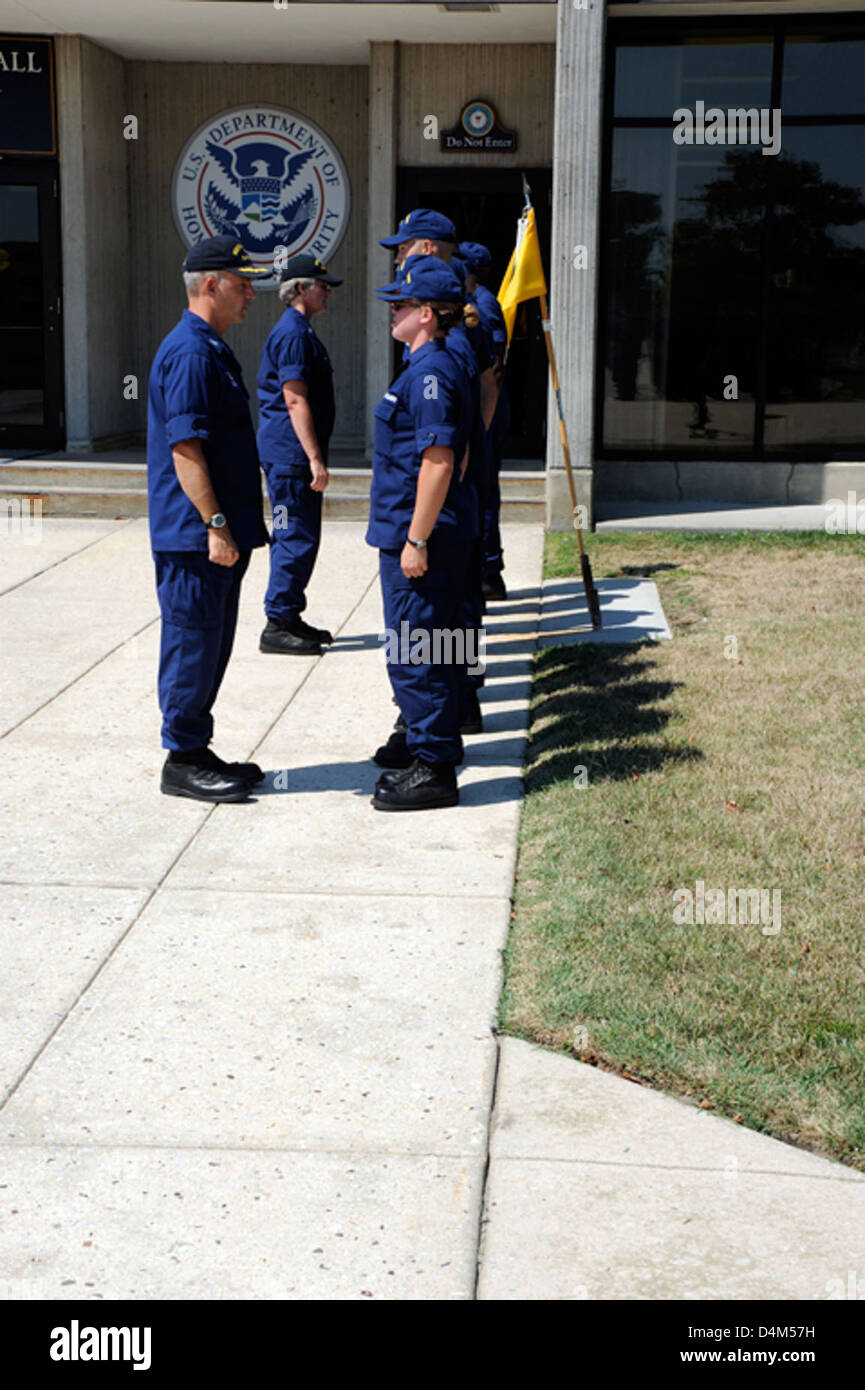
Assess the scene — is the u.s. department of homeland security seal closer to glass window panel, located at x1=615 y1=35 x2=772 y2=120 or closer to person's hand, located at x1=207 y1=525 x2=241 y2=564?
glass window panel, located at x1=615 y1=35 x2=772 y2=120

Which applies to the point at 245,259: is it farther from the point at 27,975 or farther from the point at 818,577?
the point at 818,577

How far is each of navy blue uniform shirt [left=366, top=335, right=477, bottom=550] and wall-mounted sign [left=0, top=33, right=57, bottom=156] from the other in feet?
30.2

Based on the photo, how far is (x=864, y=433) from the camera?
529 inches

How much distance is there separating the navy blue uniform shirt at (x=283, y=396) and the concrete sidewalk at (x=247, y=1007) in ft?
4.58

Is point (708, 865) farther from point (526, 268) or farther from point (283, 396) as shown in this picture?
point (526, 268)

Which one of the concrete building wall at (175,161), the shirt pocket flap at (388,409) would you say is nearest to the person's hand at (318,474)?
the shirt pocket flap at (388,409)

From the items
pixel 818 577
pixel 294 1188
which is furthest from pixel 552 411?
pixel 294 1188

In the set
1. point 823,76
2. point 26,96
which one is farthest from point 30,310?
point 823,76

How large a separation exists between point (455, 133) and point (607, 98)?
1.72 meters

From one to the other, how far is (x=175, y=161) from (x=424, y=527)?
34.4 ft

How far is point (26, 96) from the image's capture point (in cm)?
1348

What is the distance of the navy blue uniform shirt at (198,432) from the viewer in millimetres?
5520

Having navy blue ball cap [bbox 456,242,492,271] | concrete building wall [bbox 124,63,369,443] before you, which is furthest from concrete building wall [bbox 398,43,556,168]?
navy blue ball cap [bbox 456,242,492,271]

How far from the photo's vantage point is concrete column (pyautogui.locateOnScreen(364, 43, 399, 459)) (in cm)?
1359
